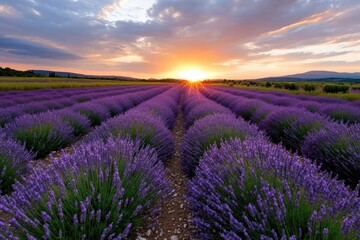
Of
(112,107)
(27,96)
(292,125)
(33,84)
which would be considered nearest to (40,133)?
(292,125)

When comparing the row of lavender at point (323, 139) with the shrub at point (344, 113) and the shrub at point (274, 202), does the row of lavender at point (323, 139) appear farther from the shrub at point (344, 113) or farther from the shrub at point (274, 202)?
the shrub at point (274, 202)

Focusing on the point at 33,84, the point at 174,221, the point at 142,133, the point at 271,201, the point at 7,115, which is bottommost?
the point at 174,221

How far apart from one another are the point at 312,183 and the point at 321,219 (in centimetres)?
35

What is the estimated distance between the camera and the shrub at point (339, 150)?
9.96 feet

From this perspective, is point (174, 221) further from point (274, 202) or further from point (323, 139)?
point (323, 139)

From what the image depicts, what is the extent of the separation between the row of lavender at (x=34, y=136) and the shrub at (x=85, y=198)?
0.91 metres

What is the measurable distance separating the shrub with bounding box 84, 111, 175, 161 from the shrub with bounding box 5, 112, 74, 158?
950mm

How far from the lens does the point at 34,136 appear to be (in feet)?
14.5

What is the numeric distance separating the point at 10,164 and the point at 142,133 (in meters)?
1.72

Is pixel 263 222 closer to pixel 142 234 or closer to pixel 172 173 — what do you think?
pixel 142 234

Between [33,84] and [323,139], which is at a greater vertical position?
[323,139]

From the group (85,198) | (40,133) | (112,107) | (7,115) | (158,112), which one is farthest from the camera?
(112,107)

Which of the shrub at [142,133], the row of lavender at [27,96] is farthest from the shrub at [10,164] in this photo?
the row of lavender at [27,96]

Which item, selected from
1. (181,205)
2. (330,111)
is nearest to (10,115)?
(181,205)
